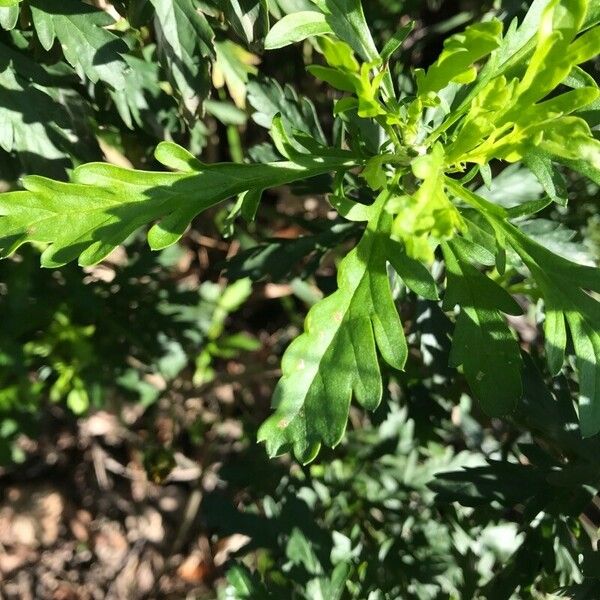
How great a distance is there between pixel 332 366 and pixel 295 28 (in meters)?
0.56

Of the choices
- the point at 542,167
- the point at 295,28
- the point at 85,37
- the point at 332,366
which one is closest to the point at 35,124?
the point at 85,37

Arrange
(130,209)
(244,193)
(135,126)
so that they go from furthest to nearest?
(135,126) → (244,193) → (130,209)

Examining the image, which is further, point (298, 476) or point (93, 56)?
point (298, 476)

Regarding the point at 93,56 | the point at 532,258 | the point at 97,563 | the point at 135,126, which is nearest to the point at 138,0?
the point at 93,56

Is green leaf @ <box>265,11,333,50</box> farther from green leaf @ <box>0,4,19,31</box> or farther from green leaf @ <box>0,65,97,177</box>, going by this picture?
green leaf @ <box>0,65,97,177</box>

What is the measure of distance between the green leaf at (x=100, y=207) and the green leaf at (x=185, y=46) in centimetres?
32

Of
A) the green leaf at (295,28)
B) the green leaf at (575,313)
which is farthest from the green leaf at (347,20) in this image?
the green leaf at (575,313)

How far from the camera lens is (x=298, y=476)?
2.24m

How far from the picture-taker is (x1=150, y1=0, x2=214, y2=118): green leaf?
146 cm

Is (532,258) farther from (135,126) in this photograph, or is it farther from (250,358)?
(250,358)

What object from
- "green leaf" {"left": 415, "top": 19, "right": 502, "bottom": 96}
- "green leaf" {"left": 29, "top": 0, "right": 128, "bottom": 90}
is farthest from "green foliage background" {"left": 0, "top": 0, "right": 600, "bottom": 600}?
"green leaf" {"left": 415, "top": 19, "right": 502, "bottom": 96}

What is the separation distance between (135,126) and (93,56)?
0.41 metres

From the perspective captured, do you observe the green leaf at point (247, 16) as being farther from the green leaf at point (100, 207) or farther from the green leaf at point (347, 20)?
the green leaf at point (100, 207)

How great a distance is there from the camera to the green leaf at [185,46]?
1461mm
